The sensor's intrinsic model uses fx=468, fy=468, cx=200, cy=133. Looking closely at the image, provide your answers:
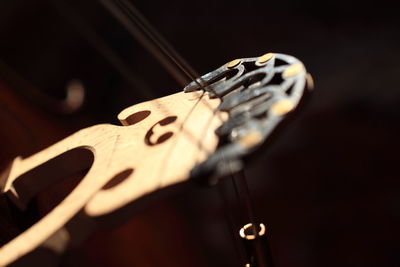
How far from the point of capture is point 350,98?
176 cm

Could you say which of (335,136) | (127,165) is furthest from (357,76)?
(127,165)

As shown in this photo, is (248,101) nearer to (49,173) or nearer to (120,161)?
(120,161)

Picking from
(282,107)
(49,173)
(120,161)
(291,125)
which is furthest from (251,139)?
(291,125)

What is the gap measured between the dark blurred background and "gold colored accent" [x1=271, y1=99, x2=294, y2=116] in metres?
0.71

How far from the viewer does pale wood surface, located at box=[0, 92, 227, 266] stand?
0.55 m

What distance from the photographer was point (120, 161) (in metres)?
0.62

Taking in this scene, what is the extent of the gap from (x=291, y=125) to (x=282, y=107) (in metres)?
0.74

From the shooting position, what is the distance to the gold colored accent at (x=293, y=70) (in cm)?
61

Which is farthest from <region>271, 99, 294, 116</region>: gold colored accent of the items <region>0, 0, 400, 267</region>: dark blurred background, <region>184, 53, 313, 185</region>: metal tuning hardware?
<region>0, 0, 400, 267</region>: dark blurred background

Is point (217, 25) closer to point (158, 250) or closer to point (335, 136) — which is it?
point (335, 136)

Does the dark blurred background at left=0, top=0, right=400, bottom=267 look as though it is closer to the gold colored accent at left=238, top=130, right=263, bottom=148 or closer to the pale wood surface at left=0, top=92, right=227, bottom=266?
the pale wood surface at left=0, top=92, right=227, bottom=266

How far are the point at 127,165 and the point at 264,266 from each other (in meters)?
0.25

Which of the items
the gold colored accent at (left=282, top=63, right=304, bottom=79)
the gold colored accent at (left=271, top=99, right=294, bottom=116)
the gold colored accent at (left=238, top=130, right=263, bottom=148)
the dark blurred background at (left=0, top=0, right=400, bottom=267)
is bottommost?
the dark blurred background at (left=0, top=0, right=400, bottom=267)

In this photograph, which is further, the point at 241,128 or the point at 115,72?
the point at 115,72
